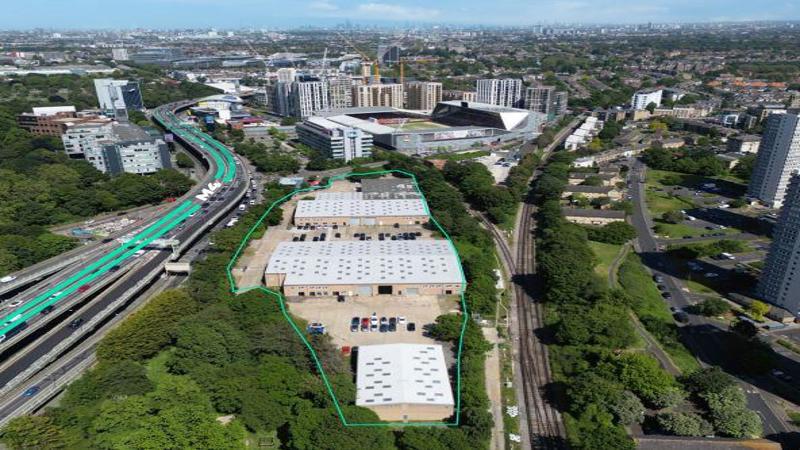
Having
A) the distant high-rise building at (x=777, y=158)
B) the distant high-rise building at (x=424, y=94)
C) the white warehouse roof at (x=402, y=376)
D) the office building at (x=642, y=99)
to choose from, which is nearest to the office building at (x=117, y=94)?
the distant high-rise building at (x=424, y=94)

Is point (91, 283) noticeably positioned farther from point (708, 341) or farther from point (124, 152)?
point (708, 341)

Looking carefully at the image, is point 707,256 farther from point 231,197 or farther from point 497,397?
point 231,197

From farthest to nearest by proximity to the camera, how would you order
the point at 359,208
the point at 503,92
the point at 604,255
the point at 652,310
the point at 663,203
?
the point at 503,92 < the point at 663,203 < the point at 359,208 < the point at 604,255 < the point at 652,310

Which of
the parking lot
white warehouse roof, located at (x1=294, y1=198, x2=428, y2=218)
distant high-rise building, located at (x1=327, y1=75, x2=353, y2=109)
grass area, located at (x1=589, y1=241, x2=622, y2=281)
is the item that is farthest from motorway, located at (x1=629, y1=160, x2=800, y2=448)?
distant high-rise building, located at (x1=327, y1=75, x2=353, y2=109)

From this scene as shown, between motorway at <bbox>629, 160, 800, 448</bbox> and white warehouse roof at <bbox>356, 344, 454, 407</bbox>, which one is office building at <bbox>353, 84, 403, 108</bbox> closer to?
motorway at <bbox>629, 160, 800, 448</bbox>

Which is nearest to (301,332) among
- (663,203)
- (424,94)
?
(663,203)

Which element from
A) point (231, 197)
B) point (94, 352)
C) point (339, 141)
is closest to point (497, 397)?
point (94, 352)

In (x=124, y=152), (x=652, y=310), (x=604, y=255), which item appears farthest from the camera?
(x=124, y=152)
